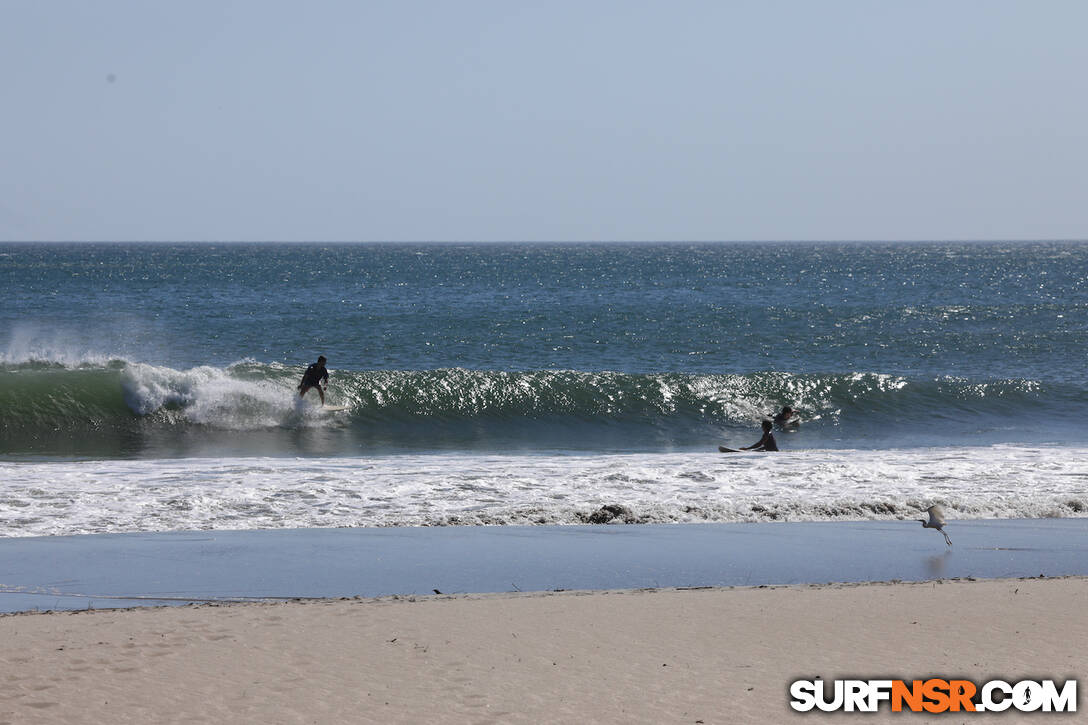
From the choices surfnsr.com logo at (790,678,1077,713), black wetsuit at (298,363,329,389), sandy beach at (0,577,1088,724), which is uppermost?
black wetsuit at (298,363,329,389)

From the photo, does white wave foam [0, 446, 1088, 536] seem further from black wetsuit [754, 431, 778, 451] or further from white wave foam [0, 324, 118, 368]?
white wave foam [0, 324, 118, 368]

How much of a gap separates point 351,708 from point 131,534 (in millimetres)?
5582

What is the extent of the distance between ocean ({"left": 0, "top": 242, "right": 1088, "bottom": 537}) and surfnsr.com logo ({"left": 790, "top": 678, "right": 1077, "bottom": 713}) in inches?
215

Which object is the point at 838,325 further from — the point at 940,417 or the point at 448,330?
the point at 940,417

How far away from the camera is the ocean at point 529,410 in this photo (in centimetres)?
1241

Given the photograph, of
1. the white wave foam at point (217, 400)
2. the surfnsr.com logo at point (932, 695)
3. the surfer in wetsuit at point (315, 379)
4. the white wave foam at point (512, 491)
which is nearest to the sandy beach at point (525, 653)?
the surfnsr.com logo at point (932, 695)

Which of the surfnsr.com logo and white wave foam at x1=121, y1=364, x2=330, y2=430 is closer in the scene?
the surfnsr.com logo

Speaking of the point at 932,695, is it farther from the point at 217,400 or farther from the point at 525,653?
the point at 217,400

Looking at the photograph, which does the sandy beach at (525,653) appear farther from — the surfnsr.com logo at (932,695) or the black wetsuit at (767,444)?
the black wetsuit at (767,444)

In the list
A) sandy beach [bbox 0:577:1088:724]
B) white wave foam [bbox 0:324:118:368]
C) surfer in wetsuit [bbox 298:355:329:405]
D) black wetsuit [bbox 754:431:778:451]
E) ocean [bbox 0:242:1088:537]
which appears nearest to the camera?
sandy beach [bbox 0:577:1088:724]

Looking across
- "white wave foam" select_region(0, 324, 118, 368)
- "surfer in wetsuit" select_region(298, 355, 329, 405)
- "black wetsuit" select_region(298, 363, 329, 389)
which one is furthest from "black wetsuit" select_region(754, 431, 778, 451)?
"white wave foam" select_region(0, 324, 118, 368)

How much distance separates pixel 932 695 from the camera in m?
6.08

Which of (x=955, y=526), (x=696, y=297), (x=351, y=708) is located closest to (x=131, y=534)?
(x=351, y=708)

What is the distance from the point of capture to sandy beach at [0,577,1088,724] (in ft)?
19.2
